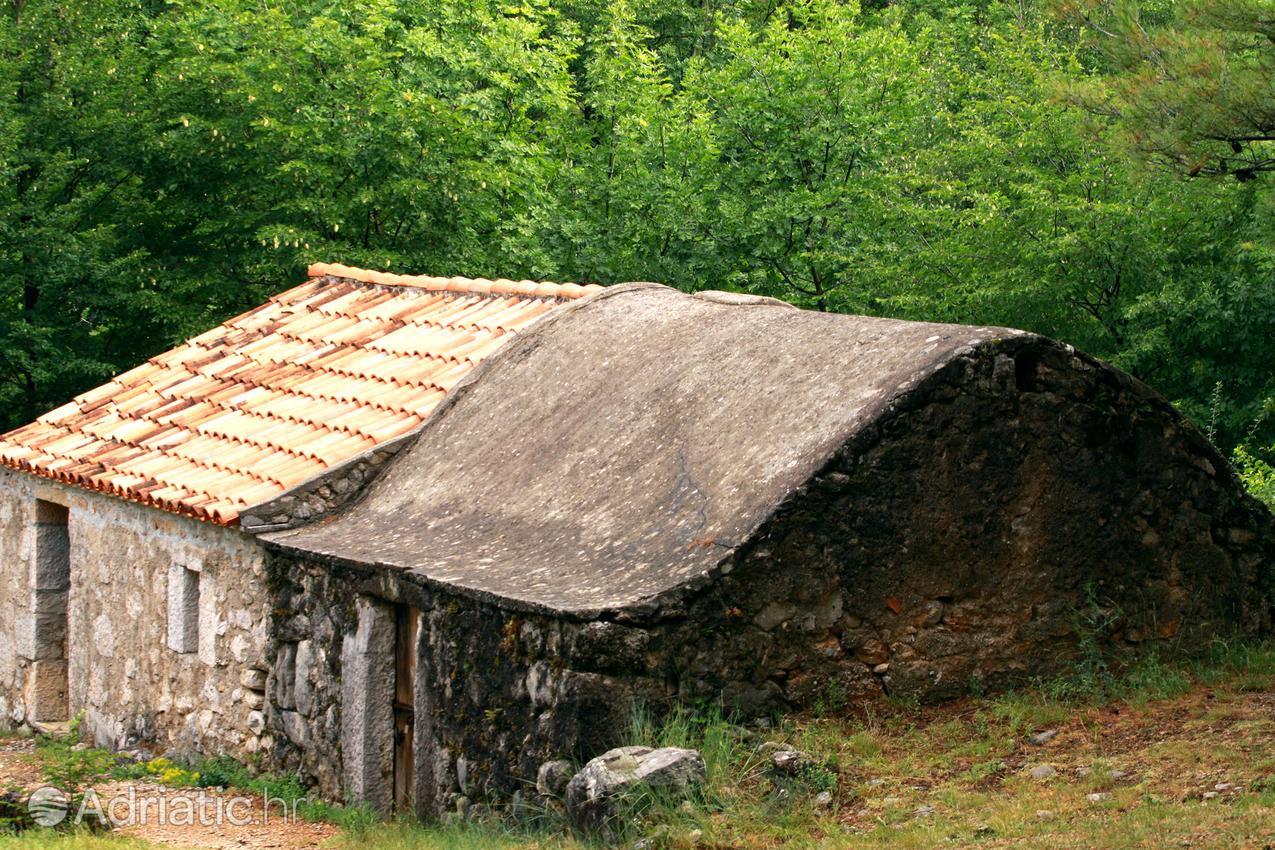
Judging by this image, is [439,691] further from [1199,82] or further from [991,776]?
[1199,82]

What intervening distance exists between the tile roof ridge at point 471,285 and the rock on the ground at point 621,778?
15.6 feet

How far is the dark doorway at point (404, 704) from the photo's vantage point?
26.8ft

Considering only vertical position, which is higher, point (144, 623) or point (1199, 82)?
point (1199, 82)

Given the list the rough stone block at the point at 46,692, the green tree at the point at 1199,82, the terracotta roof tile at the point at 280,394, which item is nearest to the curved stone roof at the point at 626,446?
the terracotta roof tile at the point at 280,394

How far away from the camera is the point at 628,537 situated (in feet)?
24.0

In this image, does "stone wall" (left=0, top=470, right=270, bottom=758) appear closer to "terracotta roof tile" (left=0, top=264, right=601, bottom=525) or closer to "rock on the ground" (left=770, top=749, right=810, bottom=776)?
"terracotta roof tile" (left=0, top=264, right=601, bottom=525)

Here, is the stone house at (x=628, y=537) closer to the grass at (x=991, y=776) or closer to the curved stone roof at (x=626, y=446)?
the curved stone roof at (x=626, y=446)

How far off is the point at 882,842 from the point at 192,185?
50.6 ft

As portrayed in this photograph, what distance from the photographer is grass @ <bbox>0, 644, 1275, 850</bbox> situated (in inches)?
223

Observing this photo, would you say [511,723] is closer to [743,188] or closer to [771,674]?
[771,674]

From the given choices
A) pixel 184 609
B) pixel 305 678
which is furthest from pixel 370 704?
pixel 184 609

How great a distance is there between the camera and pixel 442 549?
314 inches

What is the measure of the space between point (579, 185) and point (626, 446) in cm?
1507

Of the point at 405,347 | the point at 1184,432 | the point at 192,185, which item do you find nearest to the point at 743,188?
the point at 192,185
